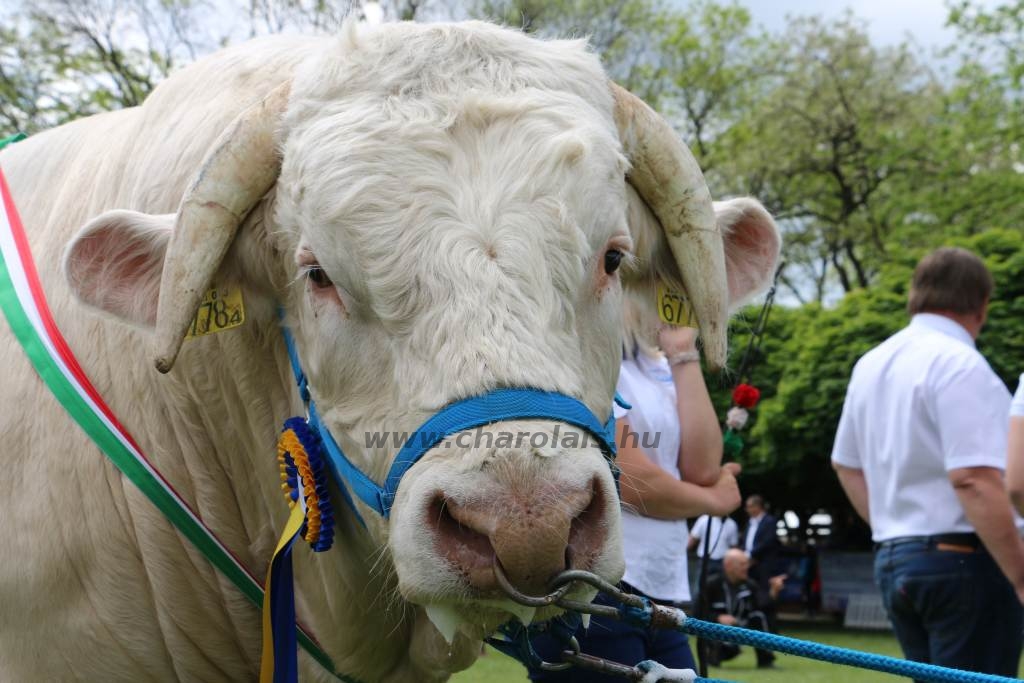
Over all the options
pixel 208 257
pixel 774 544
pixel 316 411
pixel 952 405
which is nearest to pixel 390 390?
pixel 316 411

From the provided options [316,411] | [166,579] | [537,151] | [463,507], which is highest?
[537,151]

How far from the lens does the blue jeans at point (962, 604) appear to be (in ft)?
16.6

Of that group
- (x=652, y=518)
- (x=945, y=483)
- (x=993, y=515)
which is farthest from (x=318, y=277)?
(x=945, y=483)

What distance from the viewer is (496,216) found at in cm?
234

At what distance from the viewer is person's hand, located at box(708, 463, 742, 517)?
414cm

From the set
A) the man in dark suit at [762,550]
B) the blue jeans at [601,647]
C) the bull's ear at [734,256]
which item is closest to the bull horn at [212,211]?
the bull's ear at [734,256]

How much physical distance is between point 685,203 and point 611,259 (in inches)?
15.5

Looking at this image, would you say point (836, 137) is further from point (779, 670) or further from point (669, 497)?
point (669, 497)

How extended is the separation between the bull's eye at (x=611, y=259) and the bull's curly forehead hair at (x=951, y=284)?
3.31m

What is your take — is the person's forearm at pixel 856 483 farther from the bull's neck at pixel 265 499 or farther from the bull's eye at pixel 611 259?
the bull's eye at pixel 611 259

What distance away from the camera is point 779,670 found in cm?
1514

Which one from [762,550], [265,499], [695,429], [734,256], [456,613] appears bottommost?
[762,550]

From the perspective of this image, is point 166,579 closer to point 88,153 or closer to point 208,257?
point 208,257

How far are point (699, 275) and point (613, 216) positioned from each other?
16.3 inches
